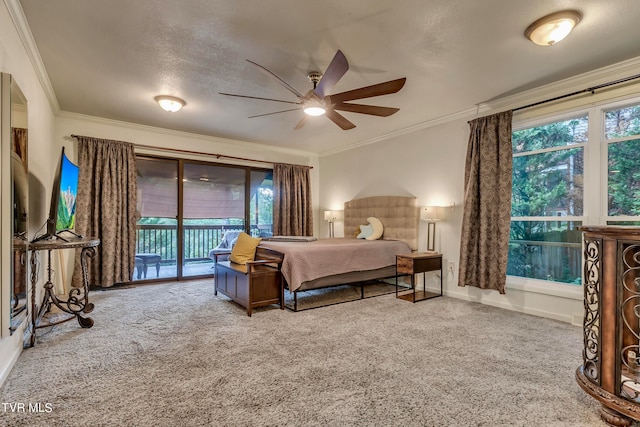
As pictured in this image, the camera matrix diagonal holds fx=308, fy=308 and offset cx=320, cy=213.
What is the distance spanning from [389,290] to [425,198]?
5.04 feet

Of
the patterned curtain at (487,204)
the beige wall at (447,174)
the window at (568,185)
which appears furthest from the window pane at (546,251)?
the patterned curtain at (487,204)

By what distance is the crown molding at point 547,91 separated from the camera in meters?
2.98

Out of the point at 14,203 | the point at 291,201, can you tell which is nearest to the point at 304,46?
the point at 14,203

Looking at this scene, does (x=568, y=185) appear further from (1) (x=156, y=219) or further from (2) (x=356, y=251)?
(1) (x=156, y=219)

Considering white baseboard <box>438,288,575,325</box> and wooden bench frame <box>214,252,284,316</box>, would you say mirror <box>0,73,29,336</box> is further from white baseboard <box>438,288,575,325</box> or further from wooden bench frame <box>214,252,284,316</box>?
white baseboard <box>438,288,575,325</box>

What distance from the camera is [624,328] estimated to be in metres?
1.76

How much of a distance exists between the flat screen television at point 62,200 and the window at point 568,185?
5.01 meters

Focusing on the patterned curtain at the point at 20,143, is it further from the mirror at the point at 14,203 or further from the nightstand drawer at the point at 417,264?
the nightstand drawer at the point at 417,264

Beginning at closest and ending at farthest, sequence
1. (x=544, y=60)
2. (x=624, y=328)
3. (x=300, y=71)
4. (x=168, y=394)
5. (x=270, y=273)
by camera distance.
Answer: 1. (x=624, y=328)
2. (x=168, y=394)
3. (x=544, y=60)
4. (x=300, y=71)
5. (x=270, y=273)

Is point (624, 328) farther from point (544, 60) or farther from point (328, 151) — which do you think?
point (328, 151)

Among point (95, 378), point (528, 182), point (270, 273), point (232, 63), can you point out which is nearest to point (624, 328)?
point (528, 182)

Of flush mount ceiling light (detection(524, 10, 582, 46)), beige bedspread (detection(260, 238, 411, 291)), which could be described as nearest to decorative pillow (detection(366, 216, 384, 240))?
beige bedspread (detection(260, 238, 411, 291))

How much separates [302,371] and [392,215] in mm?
3456

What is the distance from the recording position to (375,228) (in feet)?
16.9
